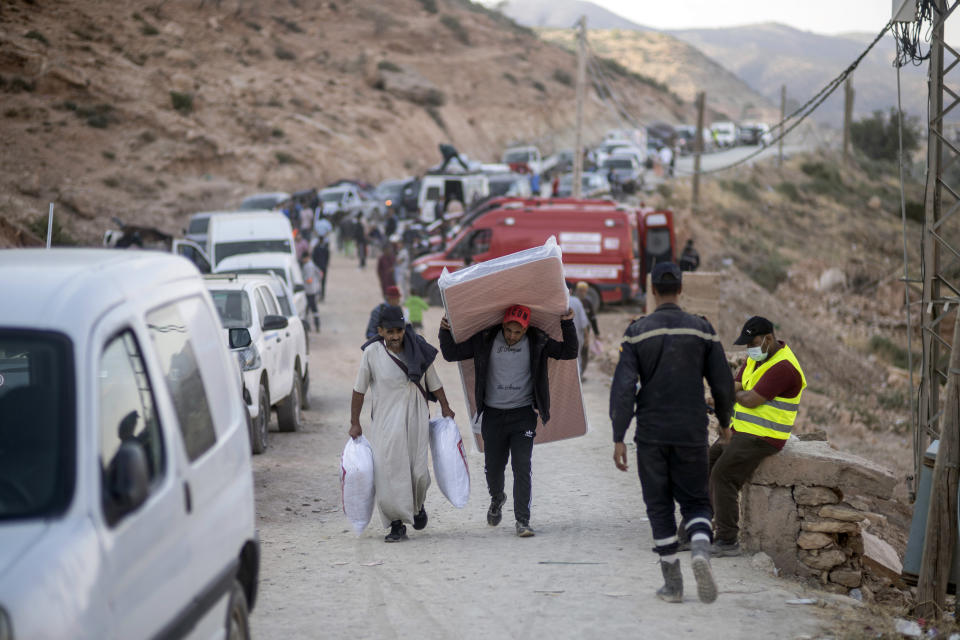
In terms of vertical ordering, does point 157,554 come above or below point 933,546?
above

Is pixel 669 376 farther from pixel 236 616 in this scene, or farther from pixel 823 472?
pixel 236 616

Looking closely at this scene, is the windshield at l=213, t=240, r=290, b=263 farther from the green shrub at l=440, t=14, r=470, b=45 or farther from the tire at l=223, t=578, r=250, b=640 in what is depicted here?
the green shrub at l=440, t=14, r=470, b=45

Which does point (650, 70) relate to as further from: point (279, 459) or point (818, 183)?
point (279, 459)

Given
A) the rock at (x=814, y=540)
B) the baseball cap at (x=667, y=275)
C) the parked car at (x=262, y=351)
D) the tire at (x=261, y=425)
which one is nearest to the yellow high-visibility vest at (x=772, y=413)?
the rock at (x=814, y=540)

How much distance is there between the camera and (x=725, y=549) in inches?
293

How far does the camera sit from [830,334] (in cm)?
3206

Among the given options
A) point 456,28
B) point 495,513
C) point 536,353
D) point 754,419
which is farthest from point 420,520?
point 456,28

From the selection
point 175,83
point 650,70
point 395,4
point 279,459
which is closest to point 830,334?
point 279,459

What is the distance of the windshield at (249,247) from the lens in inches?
833

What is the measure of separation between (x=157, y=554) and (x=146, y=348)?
0.73 meters

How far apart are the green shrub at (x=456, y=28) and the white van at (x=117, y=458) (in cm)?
7581

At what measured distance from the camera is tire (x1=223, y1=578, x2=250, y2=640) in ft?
14.0

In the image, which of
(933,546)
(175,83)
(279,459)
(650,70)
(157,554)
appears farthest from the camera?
(650,70)

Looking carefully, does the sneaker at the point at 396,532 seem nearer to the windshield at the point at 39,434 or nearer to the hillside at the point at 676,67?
the windshield at the point at 39,434
